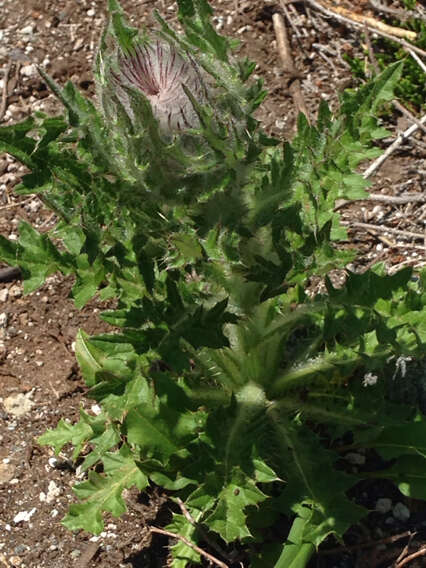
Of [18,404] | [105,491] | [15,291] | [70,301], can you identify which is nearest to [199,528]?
[105,491]

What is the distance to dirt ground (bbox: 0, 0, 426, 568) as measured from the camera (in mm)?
3422

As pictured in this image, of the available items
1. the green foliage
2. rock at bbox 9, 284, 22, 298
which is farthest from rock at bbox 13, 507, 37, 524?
the green foliage

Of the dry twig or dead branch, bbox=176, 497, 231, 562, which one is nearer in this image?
dead branch, bbox=176, 497, 231, 562

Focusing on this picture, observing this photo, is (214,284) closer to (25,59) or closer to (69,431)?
(69,431)

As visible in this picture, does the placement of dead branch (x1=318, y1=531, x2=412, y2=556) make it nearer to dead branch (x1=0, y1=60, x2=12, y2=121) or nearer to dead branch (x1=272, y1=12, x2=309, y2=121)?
dead branch (x1=272, y1=12, x2=309, y2=121)

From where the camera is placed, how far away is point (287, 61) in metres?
4.62

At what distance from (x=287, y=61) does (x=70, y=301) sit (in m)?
1.83

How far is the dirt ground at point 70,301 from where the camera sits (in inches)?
135

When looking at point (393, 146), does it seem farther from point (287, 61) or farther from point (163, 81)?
point (163, 81)

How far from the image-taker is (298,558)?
9.75 feet

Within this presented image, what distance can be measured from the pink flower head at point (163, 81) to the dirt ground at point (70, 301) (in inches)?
42.1

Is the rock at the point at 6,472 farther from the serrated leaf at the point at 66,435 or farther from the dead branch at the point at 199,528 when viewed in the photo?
the dead branch at the point at 199,528

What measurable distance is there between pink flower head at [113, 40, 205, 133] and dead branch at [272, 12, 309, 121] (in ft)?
7.38

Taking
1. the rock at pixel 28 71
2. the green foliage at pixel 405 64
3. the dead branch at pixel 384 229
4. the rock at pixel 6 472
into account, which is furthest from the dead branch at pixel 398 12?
the rock at pixel 6 472
